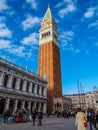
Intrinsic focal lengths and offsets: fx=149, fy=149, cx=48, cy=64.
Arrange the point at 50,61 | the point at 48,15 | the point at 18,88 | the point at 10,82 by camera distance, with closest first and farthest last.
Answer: the point at 10,82 → the point at 18,88 → the point at 50,61 → the point at 48,15

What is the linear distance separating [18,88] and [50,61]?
2605 centimetres

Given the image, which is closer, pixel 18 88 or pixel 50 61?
pixel 18 88

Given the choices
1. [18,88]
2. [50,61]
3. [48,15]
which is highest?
[48,15]

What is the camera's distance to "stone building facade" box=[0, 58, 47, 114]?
3350 cm

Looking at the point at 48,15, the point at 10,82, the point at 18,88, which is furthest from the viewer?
the point at 48,15

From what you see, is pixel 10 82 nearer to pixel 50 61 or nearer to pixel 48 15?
pixel 50 61

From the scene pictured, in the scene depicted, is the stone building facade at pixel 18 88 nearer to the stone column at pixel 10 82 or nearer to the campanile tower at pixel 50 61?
the stone column at pixel 10 82

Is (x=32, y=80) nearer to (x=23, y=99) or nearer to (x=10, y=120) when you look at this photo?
(x=23, y=99)

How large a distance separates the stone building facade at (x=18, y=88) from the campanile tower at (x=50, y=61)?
335 inches

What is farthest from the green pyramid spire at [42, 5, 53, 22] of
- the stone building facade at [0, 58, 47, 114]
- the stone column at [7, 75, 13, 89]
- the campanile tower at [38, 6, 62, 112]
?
the stone column at [7, 75, 13, 89]

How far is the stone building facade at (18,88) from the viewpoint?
110 feet

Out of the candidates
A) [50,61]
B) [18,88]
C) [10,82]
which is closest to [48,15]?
[50,61]

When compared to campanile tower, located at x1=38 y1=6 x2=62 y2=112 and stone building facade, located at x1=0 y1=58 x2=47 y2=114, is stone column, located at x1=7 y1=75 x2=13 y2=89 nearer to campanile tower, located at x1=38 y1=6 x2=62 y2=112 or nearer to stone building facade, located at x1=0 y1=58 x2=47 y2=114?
stone building facade, located at x1=0 y1=58 x2=47 y2=114

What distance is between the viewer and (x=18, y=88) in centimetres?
3809
